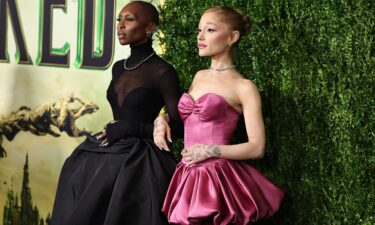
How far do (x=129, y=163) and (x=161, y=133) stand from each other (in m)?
0.22

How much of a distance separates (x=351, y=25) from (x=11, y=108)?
3.24m

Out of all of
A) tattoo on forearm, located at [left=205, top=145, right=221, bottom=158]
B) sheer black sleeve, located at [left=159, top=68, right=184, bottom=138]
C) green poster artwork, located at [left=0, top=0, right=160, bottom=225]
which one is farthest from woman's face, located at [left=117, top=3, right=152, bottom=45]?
green poster artwork, located at [left=0, top=0, right=160, bottom=225]

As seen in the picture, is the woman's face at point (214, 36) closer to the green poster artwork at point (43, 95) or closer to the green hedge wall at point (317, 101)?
the green hedge wall at point (317, 101)

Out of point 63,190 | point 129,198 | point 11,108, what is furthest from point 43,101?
point 129,198

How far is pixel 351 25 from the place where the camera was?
367 centimetres

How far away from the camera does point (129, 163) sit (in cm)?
365

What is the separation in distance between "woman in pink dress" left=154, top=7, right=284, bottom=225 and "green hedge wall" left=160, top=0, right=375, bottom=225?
0.43 meters

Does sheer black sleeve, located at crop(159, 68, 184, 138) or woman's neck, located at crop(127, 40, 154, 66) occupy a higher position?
woman's neck, located at crop(127, 40, 154, 66)

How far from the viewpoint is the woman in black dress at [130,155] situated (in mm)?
3617

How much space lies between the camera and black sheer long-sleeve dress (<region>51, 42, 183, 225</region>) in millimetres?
3613

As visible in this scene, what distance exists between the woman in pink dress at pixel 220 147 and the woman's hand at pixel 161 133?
0.03 ft

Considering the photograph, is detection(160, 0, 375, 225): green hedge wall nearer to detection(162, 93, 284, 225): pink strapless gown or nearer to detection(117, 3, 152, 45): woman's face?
detection(162, 93, 284, 225): pink strapless gown

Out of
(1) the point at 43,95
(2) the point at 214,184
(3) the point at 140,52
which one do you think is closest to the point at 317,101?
(2) the point at 214,184

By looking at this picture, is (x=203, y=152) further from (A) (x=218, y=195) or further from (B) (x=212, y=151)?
(A) (x=218, y=195)
